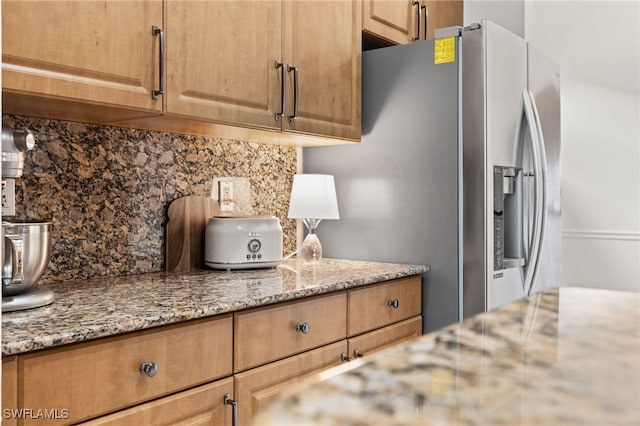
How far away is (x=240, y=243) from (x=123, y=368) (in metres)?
0.88

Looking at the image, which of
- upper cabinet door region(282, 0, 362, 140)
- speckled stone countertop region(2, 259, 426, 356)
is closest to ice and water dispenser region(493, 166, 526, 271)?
speckled stone countertop region(2, 259, 426, 356)

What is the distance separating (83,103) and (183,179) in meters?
0.71

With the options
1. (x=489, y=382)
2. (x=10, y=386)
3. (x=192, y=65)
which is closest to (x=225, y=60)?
(x=192, y=65)

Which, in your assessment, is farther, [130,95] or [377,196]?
[377,196]

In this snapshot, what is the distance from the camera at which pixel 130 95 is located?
1.65 metres

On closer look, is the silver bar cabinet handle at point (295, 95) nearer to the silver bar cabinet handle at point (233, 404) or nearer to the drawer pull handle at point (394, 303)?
the drawer pull handle at point (394, 303)

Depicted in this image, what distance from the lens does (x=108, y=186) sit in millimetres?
1980

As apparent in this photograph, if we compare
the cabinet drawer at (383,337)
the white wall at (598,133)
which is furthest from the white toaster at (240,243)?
the white wall at (598,133)

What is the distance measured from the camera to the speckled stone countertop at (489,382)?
26 centimetres

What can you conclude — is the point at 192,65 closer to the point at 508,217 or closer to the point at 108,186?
the point at 108,186

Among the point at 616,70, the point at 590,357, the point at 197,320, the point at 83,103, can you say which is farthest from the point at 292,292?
the point at 616,70

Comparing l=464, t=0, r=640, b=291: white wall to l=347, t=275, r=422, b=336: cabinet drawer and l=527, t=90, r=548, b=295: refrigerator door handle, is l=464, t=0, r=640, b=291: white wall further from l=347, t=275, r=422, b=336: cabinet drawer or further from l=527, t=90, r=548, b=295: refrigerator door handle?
l=347, t=275, r=422, b=336: cabinet drawer

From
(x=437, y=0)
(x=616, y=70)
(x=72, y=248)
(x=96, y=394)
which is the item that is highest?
(x=437, y=0)

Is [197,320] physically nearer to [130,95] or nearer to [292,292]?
[292,292]
